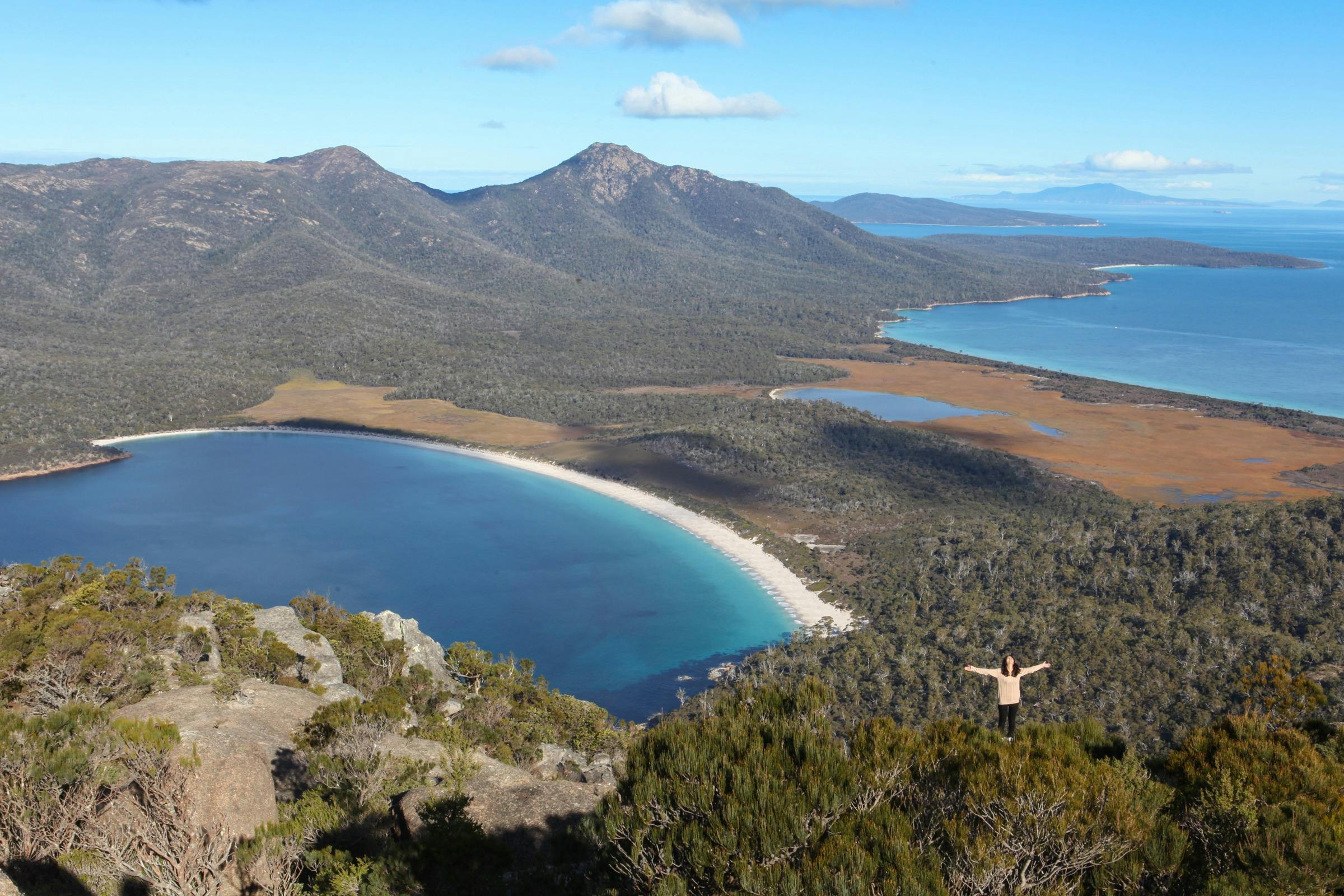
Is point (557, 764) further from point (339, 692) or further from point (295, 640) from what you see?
point (295, 640)

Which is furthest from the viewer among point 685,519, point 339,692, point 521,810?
point 685,519

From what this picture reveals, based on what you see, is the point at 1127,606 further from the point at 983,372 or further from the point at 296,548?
the point at 983,372

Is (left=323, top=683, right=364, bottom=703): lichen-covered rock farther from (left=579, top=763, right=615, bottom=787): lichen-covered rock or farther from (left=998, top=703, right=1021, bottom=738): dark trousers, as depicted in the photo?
(left=998, top=703, right=1021, bottom=738): dark trousers

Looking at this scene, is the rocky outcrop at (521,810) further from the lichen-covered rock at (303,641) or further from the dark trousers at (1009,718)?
the lichen-covered rock at (303,641)

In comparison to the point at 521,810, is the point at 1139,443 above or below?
below

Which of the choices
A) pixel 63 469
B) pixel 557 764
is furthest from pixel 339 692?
pixel 63 469

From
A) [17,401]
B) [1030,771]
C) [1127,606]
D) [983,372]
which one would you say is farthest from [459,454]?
[1030,771]

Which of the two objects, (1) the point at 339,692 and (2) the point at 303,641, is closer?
(1) the point at 339,692
